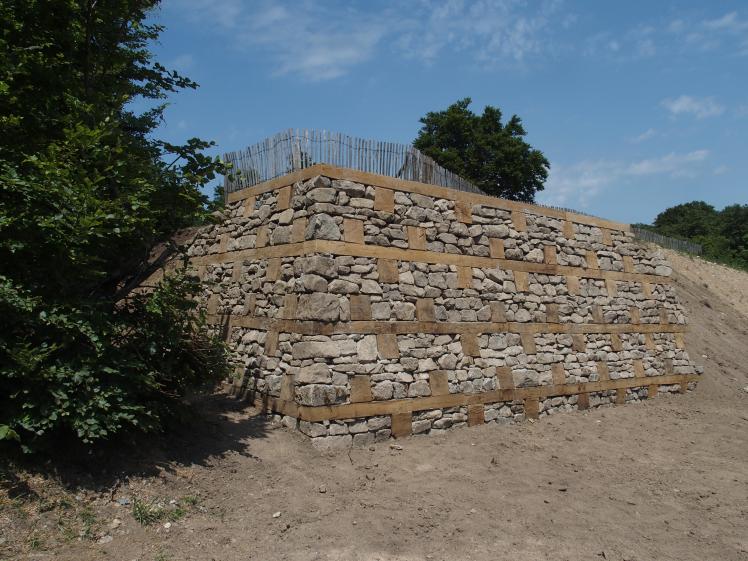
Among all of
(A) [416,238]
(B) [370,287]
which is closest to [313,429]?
(B) [370,287]

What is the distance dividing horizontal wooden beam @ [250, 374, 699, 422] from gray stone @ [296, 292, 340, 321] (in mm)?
1253

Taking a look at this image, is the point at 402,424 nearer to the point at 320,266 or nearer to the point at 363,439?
the point at 363,439

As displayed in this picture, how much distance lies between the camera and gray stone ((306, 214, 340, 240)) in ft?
26.8

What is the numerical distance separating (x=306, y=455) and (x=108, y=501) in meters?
2.52

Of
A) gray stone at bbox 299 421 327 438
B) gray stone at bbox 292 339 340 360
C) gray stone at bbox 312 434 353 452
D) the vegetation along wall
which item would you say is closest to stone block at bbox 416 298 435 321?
the vegetation along wall

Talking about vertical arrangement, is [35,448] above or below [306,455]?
above

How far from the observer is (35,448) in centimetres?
554

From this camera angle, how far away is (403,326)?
8.71 m

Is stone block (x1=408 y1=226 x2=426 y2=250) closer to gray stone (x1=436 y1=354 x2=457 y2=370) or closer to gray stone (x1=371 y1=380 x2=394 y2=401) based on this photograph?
gray stone (x1=436 y1=354 x2=457 y2=370)

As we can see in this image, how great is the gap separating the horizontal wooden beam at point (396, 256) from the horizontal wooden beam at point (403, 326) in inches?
A: 40.7

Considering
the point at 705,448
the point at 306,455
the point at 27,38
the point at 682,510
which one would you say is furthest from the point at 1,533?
the point at 705,448

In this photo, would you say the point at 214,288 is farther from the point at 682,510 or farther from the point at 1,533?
the point at 682,510

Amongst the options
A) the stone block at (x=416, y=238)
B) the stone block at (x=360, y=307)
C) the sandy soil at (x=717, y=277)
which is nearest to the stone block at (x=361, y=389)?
the stone block at (x=360, y=307)

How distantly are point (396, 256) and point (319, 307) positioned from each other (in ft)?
5.54
